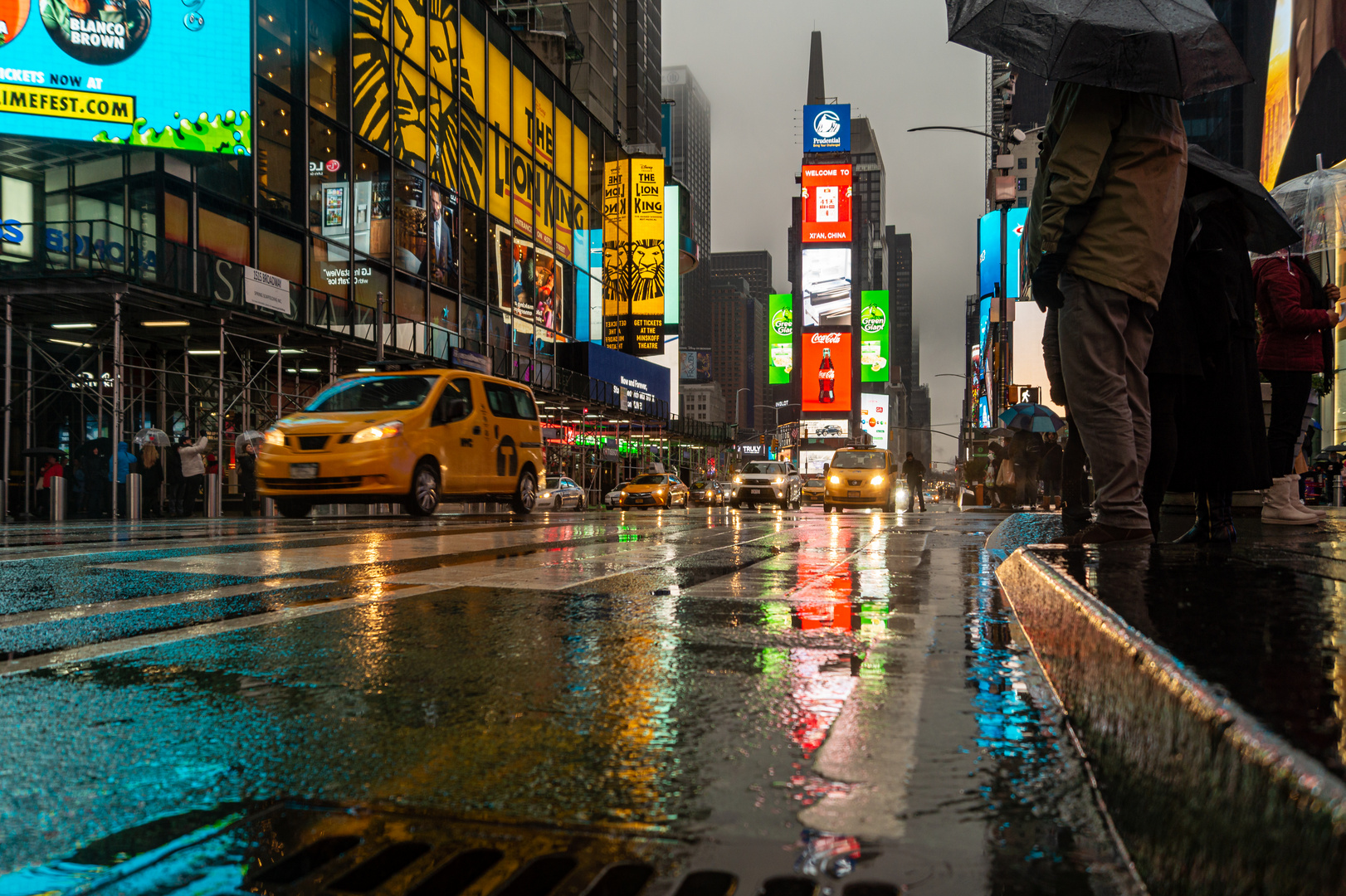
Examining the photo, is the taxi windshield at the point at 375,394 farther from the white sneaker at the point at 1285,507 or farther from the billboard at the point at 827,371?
the billboard at the point at 827,371

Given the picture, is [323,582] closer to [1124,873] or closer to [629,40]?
[1124,873]

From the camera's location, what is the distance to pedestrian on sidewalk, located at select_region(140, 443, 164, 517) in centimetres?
1809

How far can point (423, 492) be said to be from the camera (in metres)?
12.7

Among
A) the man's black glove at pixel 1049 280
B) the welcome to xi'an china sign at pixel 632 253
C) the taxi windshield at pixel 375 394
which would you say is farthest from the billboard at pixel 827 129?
the man's black glove at pixel 1049 280

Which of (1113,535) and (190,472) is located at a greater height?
(190,472)

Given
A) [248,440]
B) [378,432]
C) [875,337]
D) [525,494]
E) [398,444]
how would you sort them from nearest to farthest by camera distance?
[378,432], [398,444], [525,494], [248,440], [875,337]

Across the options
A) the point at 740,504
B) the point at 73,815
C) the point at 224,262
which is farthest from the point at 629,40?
the point at 73,815

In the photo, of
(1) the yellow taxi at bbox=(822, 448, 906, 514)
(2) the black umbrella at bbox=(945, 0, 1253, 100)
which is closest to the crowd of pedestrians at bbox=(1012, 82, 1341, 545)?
(2) the black umbrella at bbox=(945, 0, 1253, 100)

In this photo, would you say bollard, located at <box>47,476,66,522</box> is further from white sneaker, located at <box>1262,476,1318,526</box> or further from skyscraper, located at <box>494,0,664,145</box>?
skyscraper, located at <box>494,0,664,145</box>

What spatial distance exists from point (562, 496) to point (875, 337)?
330ft

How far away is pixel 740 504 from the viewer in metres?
35.9

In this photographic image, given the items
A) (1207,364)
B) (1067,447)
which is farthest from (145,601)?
(1067,447)

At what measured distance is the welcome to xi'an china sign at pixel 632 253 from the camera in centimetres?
Result: 4528

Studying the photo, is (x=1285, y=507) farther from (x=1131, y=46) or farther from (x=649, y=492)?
(x=649, y=492)
